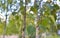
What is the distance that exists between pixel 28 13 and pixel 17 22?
176 mm

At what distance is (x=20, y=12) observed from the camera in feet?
4.94

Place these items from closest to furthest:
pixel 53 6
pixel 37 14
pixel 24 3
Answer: pixel 53 6
pixel 37 14
pixel 24 3

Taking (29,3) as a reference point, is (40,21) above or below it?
below

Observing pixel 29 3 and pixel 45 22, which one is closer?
pixel 45 22

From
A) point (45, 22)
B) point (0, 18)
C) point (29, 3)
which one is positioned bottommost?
point (0, 18)

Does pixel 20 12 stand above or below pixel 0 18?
above

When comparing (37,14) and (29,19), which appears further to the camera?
(29,19)

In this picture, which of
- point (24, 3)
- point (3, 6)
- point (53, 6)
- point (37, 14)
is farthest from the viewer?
point (3, 6)

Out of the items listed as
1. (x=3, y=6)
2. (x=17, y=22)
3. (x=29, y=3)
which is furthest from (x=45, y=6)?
Answer: (x=3, y=6)

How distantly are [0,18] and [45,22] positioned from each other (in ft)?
3.28

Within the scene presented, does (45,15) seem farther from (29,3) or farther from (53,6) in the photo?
(29,3)

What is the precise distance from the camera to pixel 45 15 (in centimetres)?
128

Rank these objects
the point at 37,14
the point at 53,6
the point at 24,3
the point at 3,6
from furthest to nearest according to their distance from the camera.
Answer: the point at 3,6 → the point at 24,3 → the point at 37,14 → the point at 53,6

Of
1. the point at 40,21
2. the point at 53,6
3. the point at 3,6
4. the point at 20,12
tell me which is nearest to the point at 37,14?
the point at 40,21
